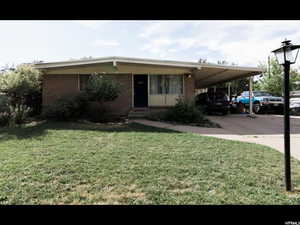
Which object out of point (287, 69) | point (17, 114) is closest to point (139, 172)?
point (287, 69)

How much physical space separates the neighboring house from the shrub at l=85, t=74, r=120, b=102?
41.7 inches

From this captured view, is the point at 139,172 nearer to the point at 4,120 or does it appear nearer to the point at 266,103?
the point at 4,120

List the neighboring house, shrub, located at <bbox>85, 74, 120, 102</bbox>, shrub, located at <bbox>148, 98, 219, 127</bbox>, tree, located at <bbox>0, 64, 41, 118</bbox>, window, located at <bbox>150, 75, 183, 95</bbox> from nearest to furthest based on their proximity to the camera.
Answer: tree, located at <bbox>0, 64, 41, 118</bbox>, shrub, located at <bbox>85, 74, 120, 102</bbox>, shrub, located at <bbox>148, 98, 219, 127</bbox>, the neighboring house, window, located at <bbox>150, 75, 183, 95</bbox>

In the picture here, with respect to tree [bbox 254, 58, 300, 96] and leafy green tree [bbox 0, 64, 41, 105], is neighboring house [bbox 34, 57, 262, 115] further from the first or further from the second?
tree [bbox 254, 58, 300, 96]

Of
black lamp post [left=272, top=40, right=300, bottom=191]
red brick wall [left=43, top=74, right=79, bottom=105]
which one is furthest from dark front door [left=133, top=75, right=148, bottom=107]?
black lamp post [left=272, top=40, right=300, bottom=191]

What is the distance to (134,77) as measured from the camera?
11070 millimetres

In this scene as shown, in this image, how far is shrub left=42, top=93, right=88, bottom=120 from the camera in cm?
805

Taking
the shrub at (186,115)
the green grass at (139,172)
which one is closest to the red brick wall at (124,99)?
the shrub at (186,115)

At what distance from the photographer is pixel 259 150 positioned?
15.0 feet

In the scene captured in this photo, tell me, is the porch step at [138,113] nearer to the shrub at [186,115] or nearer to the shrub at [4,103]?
the shrub at [186,115]

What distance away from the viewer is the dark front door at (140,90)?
36.4 ft

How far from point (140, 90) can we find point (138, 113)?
189 centimetres
